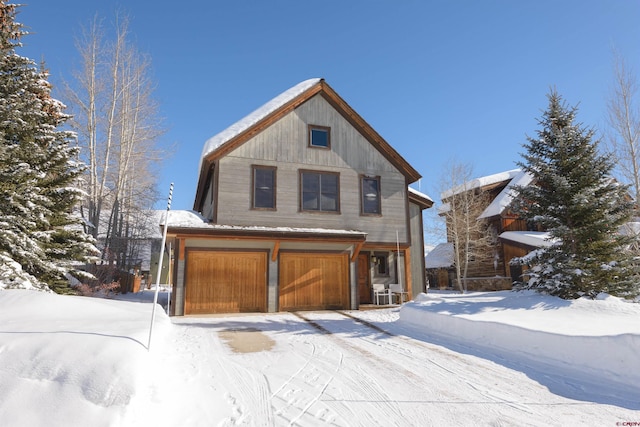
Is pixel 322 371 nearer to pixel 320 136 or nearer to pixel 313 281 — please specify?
pixel 313 281

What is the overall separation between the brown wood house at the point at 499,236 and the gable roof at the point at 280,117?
10674 mm

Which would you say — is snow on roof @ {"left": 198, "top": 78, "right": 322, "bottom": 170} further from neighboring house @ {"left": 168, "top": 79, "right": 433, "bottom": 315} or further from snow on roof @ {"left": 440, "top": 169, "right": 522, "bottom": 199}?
snow on roof @ {"left": 440, "top": 169, "right": 522, "bottom": 199}

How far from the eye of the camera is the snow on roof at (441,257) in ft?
91.9

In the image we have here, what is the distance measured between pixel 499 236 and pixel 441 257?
19.5ft

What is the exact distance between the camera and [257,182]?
1366 centimetres

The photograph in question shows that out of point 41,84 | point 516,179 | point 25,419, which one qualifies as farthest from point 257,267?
point 516,179

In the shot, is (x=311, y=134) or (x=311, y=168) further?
(x=311, y=134)

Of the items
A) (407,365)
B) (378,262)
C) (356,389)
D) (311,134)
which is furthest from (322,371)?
(378,262)

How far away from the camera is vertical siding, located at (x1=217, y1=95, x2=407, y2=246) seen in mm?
13266

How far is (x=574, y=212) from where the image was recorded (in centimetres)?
903

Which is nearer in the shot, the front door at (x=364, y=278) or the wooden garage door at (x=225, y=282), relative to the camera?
the wooden garage door at (x=225, y=282)

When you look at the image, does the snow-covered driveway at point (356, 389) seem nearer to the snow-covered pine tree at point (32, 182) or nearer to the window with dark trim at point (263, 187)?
the snow-covered pine tree at point (32, 182)

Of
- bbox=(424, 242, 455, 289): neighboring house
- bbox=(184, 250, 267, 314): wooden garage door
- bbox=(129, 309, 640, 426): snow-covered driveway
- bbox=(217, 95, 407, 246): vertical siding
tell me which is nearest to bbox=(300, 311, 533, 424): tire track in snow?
bbox=(129, 309, 640, 426): snow-covered driveway

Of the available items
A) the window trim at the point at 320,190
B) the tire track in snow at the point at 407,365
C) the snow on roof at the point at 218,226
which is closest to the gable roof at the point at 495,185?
the window trim at the point at 320,190
